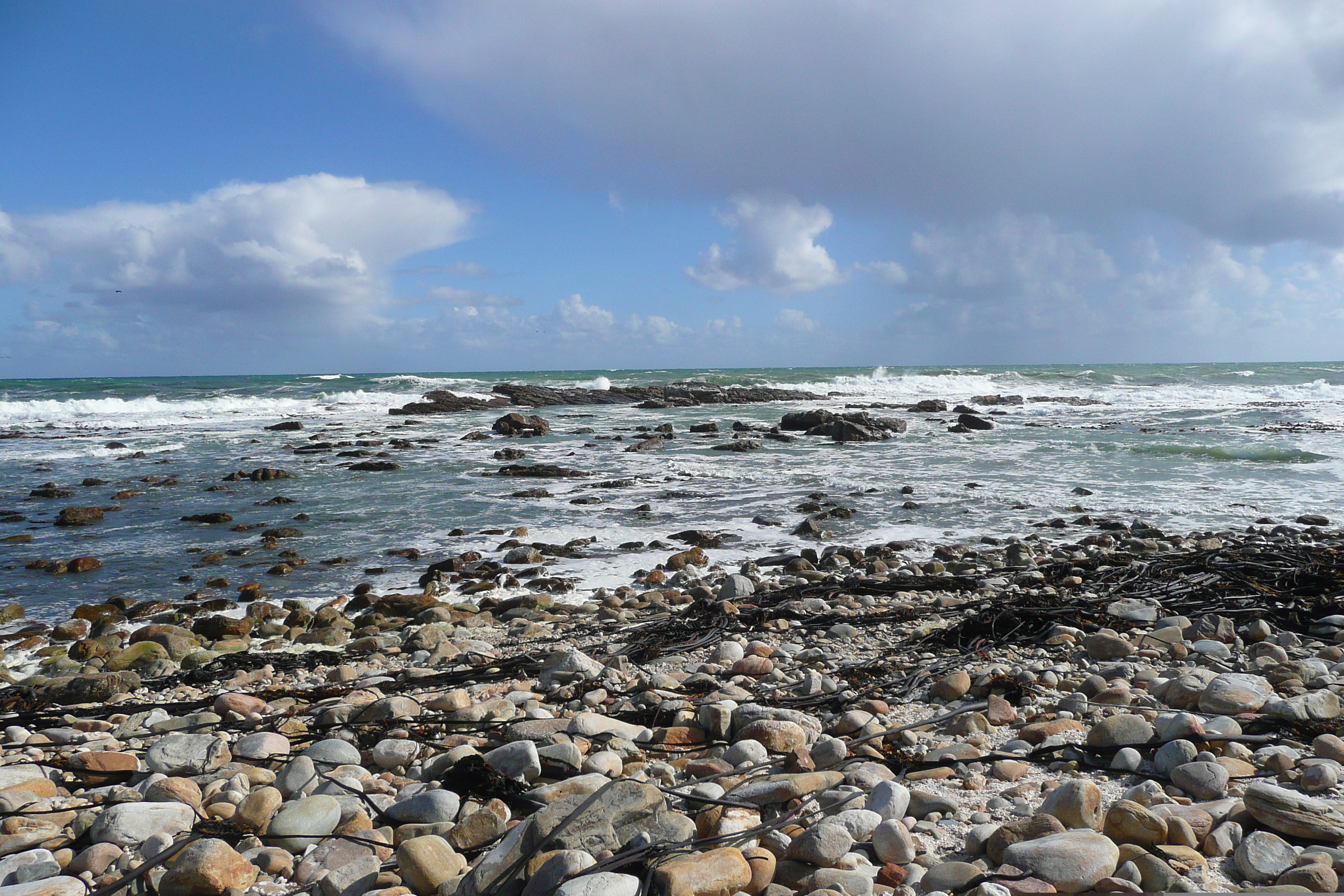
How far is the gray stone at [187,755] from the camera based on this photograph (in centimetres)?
244

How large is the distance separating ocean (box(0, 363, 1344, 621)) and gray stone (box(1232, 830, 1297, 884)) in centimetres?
435

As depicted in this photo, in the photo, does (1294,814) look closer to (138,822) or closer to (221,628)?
(138,822)

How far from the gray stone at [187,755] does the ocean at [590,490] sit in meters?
3.12

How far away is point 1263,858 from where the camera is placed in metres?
1.66

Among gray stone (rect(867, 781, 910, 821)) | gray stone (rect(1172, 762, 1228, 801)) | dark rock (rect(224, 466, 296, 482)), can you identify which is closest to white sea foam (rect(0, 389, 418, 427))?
dark rock (rect(224, 466, 296, 482))

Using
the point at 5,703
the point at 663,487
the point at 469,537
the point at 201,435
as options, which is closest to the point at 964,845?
the point at 5,703

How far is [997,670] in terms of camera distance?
3148mm

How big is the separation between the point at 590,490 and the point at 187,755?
25.7 feet

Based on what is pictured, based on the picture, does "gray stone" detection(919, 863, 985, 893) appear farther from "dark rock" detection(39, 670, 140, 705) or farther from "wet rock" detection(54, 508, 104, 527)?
"wet rock" detection(54, 508, 104, 527)

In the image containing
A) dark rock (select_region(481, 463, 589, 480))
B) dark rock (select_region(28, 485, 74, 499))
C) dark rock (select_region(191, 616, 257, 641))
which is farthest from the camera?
dark rock (select_region(481, 463, 589, 480))

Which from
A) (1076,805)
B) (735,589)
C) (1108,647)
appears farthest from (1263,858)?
(735,589)

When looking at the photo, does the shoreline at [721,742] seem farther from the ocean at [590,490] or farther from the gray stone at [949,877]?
the ocean at [590,490]

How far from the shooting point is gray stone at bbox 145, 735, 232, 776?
244cm

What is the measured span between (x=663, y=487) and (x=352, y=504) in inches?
163
